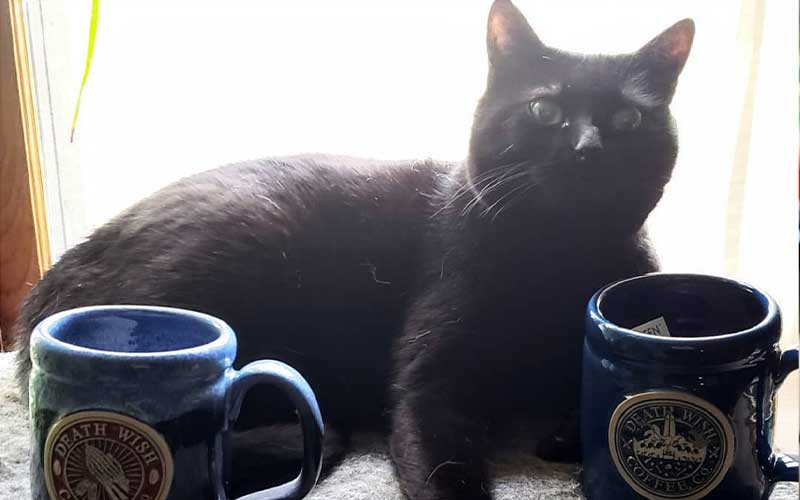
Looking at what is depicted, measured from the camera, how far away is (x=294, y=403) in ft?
1.94

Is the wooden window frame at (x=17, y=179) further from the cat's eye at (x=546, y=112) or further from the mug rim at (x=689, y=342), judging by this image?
the mug rim at (x=689, y=342)

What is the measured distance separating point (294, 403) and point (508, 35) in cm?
41

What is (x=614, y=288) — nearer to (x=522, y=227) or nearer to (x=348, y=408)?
(x=522, y=227)

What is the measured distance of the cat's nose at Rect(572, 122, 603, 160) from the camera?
70 centimetres

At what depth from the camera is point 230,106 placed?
1.01m

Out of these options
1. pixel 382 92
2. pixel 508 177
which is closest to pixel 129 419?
pixel 508 177

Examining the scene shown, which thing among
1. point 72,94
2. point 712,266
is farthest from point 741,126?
point 72,94

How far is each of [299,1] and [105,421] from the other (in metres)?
0.61

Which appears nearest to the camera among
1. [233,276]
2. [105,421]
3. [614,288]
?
[105,421]

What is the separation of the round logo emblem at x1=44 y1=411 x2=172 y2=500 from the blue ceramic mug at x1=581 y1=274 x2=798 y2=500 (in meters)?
0.32

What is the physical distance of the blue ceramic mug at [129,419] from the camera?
525mm

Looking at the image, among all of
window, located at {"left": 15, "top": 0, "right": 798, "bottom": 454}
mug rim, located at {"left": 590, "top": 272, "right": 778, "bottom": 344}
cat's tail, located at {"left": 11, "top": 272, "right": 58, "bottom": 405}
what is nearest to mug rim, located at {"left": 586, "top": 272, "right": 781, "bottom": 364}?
mug rim, located at {"left": 590, "top": 272, "right": 778, "bottom": 344}

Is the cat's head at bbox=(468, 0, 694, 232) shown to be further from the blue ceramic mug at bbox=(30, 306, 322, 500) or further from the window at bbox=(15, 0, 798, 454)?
the blue ceramic mug at bbox=(30, 306, 322, 500)

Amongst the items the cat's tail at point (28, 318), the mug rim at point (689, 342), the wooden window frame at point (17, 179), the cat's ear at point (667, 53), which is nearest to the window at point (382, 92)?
the wooden window frame at point (17, 179)
